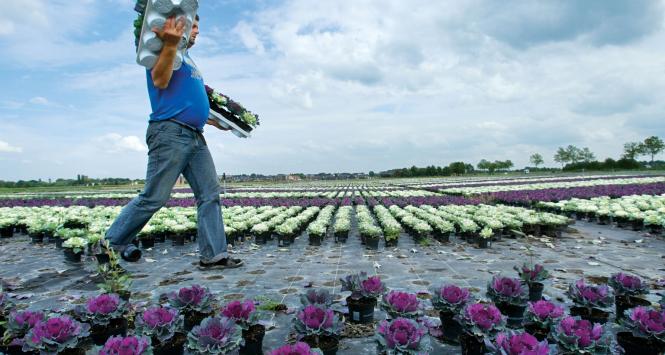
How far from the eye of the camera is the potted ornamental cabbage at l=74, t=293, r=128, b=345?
2.76m

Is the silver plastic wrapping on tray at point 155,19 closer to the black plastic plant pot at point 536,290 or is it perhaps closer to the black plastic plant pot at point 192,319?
the black plastic plant pot at point 192,319

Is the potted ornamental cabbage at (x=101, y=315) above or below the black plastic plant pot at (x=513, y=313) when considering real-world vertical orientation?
above

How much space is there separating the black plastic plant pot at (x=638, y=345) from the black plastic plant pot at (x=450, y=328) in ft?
3.32

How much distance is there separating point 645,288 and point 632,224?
7.59 meters

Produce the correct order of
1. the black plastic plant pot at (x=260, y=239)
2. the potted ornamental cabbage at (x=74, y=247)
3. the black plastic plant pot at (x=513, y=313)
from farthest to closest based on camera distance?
1. the black plastic plant pot at (x=260, y=239)
2. the potted ornamental cabbage at (x=74, y=247)
3. the black plastic plant pot at (x=513, y=313)

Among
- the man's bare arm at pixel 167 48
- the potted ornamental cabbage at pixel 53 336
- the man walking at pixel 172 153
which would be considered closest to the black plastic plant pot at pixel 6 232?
the man walking at pixel 172 153

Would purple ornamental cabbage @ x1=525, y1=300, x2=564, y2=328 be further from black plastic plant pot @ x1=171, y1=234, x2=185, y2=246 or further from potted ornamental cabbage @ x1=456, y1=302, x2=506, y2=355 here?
black plastic plant pot @ x1=171, y1=234, x2=185, y2=246

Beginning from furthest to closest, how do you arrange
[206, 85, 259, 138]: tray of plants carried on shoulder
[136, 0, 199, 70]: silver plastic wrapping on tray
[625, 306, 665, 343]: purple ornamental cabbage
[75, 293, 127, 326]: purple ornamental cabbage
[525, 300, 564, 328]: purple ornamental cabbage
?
[206, 85, 259, 138]: tray of plants carried on shoulder
[136, 0, 199, 70]: silver plastic wrapping on tray
[75, 293, 127, 326]: purple ornamental cabbage
[525, 300, 564, 328]: purple ornamental cabbage
[625, 306, 665, 343]: purple ornamental cabbage

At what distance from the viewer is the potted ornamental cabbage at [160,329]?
251cm

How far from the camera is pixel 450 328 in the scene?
9.55ft

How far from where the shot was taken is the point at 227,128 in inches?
211

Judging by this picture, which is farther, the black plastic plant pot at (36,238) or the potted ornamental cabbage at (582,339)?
the black plastic plant pot at (36,238)

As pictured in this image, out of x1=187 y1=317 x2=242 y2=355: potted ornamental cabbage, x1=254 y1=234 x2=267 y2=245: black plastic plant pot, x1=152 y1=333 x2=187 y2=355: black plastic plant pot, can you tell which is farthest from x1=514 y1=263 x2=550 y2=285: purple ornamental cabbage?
x1=254 y1=234 x2=267 y2=245: black plastic plant pot

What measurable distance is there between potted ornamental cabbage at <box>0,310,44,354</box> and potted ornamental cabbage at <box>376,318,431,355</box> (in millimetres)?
2179
